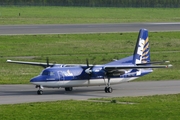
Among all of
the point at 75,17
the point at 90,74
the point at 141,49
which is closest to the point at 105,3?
the point at 75,17

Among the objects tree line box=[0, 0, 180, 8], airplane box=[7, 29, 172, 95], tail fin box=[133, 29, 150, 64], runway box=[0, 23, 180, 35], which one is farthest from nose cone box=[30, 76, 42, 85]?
tree line box=[0, 0, 180, 8]

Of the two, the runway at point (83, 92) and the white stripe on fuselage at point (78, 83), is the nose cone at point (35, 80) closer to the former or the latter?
the white stripe on fuselage at point (78, 83)

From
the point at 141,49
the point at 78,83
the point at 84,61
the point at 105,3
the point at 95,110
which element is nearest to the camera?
the point at 95,110

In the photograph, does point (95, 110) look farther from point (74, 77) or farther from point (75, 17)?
point (75, 17)

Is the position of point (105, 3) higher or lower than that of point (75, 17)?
higher

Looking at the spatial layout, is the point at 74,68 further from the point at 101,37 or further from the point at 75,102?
the point at 101,37

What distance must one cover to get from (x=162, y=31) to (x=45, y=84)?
48656 mm

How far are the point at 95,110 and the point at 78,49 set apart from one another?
1446 inches

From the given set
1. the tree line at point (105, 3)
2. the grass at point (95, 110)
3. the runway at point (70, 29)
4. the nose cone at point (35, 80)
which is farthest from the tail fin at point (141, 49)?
the tree line at point (105, 3)

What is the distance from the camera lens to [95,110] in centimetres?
3084

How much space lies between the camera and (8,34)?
76562 mm

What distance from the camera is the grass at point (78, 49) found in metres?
50.9

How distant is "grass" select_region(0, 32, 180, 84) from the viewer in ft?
167

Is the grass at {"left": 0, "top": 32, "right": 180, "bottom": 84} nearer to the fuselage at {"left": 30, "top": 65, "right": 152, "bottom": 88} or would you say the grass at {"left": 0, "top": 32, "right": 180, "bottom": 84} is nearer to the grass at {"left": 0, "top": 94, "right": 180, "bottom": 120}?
the fuselage at {"left": 30, "top": 65, "right": 152, "bottom": 88}
